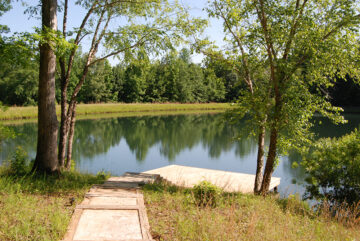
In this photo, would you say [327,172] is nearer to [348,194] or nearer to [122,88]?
[348,194]

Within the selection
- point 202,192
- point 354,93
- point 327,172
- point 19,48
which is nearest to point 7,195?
point 19,48

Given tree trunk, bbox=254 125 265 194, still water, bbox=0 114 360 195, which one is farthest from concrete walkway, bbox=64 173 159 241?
still water, bbox=0 114 360 195

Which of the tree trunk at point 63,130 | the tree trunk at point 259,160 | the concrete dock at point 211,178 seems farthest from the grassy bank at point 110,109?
the tree trunk at point 259,160

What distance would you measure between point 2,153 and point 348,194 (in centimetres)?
1176

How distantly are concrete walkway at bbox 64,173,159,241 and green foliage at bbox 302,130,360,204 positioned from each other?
3972 millimetres

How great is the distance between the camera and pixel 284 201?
19.3 feet

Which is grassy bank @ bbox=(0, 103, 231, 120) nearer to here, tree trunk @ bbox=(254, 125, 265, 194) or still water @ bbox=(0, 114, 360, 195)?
still water @ bbox=(0, 114, 360, 195)

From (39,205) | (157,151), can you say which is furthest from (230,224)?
(157,151)

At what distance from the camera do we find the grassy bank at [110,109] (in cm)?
2553

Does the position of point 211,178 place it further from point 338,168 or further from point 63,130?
point 63,130

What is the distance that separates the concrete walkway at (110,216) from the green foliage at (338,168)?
397 centimetres

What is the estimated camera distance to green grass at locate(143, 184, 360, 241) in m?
3.37

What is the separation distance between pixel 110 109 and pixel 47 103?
3005cm

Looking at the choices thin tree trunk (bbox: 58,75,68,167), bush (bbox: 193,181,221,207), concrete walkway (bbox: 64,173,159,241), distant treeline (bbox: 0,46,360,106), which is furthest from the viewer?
distant treeline (bbox: 0,46,360,106)
